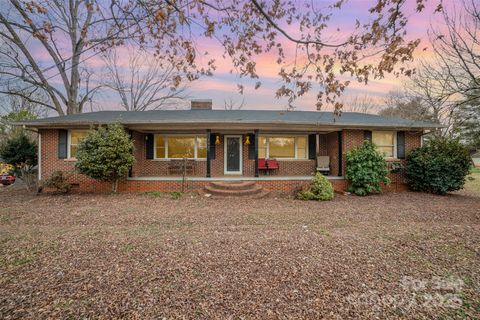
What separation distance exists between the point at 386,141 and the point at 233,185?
7912 millimetres

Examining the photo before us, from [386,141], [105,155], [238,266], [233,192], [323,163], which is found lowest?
[238,266]

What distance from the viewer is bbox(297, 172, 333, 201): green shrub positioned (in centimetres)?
841

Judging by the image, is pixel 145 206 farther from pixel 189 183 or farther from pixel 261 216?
pixel 261 216

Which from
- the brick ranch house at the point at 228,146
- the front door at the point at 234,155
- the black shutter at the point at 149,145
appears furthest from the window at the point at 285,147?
the black shutter at the point at 149,145

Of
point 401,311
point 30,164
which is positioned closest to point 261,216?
point 401,311

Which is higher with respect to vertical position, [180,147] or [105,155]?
[180,147]

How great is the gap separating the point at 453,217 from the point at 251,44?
701cm

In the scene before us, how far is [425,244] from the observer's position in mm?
4023

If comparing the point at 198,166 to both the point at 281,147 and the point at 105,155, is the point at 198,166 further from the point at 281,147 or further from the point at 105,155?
the point at 281,147

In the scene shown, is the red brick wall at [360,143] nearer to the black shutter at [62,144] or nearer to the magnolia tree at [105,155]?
the magnolia tree at [105,155]

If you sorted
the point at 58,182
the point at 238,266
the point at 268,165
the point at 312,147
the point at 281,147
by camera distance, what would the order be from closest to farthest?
the point at 238,266 < the point at 58,182 < the point at 268,165 < the point at 312,147 < the point at 281,147

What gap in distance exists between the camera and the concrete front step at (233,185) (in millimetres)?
9375

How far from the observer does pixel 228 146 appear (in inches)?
475

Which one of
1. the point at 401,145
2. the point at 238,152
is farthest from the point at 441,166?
the point at 238,152
